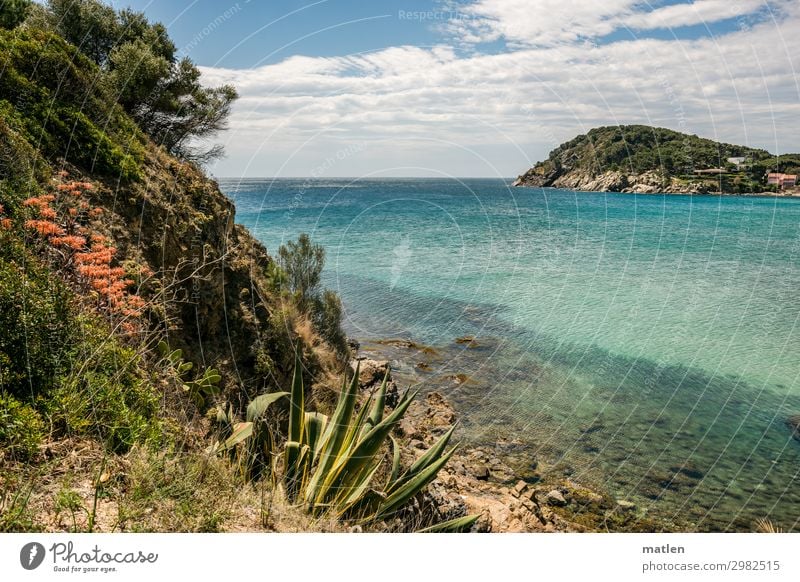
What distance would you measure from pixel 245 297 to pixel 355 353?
5.69 metres

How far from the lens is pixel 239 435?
15.0 ft

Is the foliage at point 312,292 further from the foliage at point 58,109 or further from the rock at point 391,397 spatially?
the foliage at point 58,109

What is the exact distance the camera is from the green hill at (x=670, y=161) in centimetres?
6575

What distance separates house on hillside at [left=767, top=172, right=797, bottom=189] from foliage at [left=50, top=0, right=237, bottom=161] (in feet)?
276

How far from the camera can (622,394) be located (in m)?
12.8

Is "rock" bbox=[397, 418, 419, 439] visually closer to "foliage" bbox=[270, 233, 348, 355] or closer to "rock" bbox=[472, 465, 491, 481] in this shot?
"rock" bbox=[472, 465, 491, 481]

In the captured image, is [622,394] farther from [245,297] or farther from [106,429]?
[106,429]

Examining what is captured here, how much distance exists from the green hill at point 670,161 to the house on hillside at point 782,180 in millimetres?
858

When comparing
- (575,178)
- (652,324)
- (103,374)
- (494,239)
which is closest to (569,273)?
(652,324)

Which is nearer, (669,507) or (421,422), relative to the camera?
(669,507)

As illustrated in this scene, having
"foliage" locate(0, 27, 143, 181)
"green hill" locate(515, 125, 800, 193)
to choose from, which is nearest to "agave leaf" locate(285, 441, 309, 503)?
"foliage" locate(0, 27, 143, 181)

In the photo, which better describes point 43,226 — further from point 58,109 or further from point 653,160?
point 653,160

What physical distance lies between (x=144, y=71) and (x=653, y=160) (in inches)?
3198

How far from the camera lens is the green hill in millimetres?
65750
